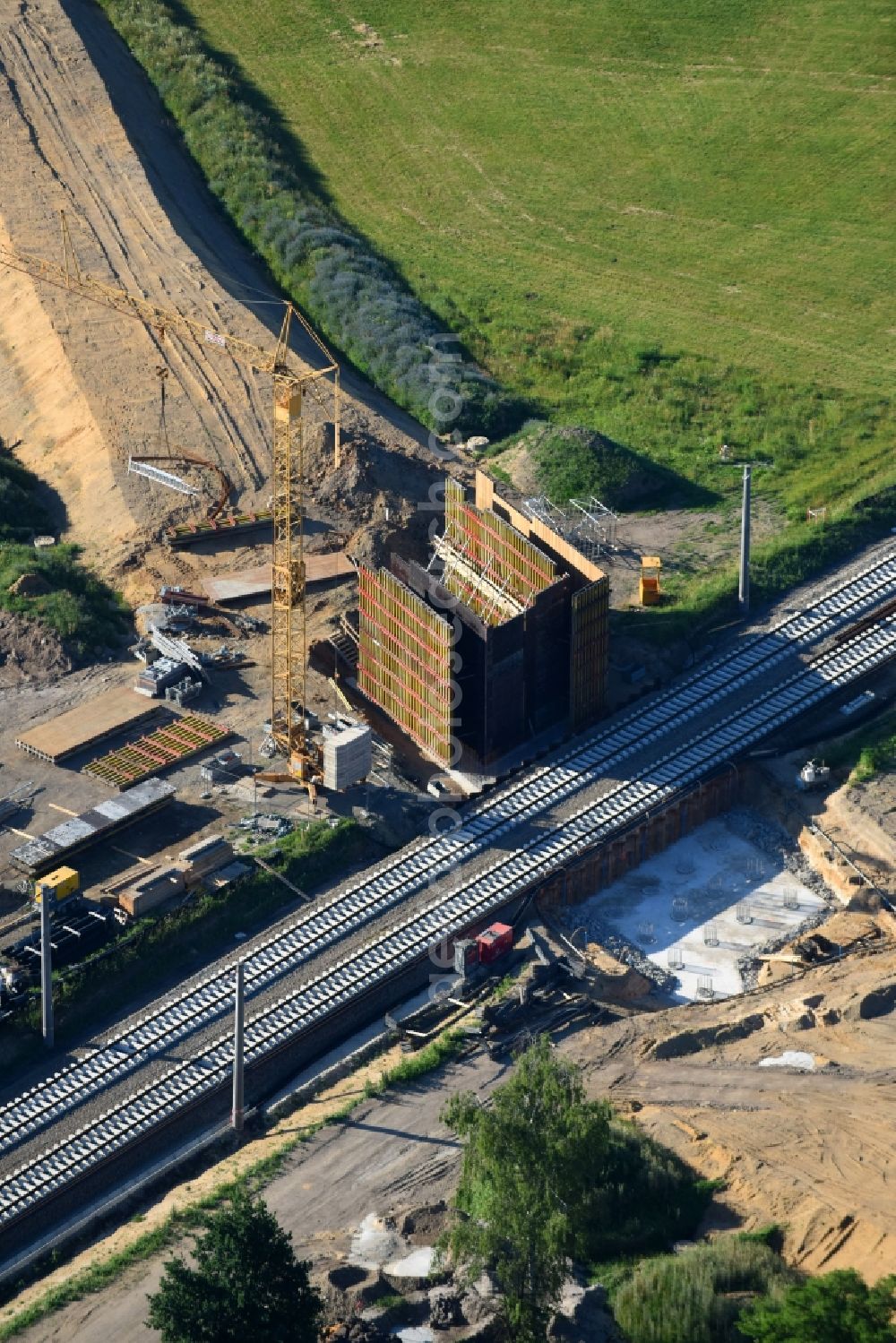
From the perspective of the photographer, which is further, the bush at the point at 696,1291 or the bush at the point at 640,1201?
the bush at the point at 640,1201

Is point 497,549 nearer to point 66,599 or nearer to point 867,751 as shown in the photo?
point 867,751

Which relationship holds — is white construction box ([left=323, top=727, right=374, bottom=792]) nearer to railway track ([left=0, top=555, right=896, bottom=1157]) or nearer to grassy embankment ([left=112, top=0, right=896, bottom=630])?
railway track ([left=0, top=555, right=896, bottom=1157])

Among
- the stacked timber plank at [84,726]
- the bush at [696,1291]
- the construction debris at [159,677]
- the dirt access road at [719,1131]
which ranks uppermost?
the construction debris at [159,677]

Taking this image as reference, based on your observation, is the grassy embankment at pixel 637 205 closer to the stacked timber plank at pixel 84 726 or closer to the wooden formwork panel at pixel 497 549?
the wooden formwork panel at pixel 497 549

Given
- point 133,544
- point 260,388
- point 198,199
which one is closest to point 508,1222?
point 133,544

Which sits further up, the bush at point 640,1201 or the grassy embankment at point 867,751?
the grassy embankment at point 867,751

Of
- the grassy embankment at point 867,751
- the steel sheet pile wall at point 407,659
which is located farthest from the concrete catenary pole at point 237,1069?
the grassy embankment at point 867,751

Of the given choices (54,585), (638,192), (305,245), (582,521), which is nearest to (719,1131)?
(582,521)
